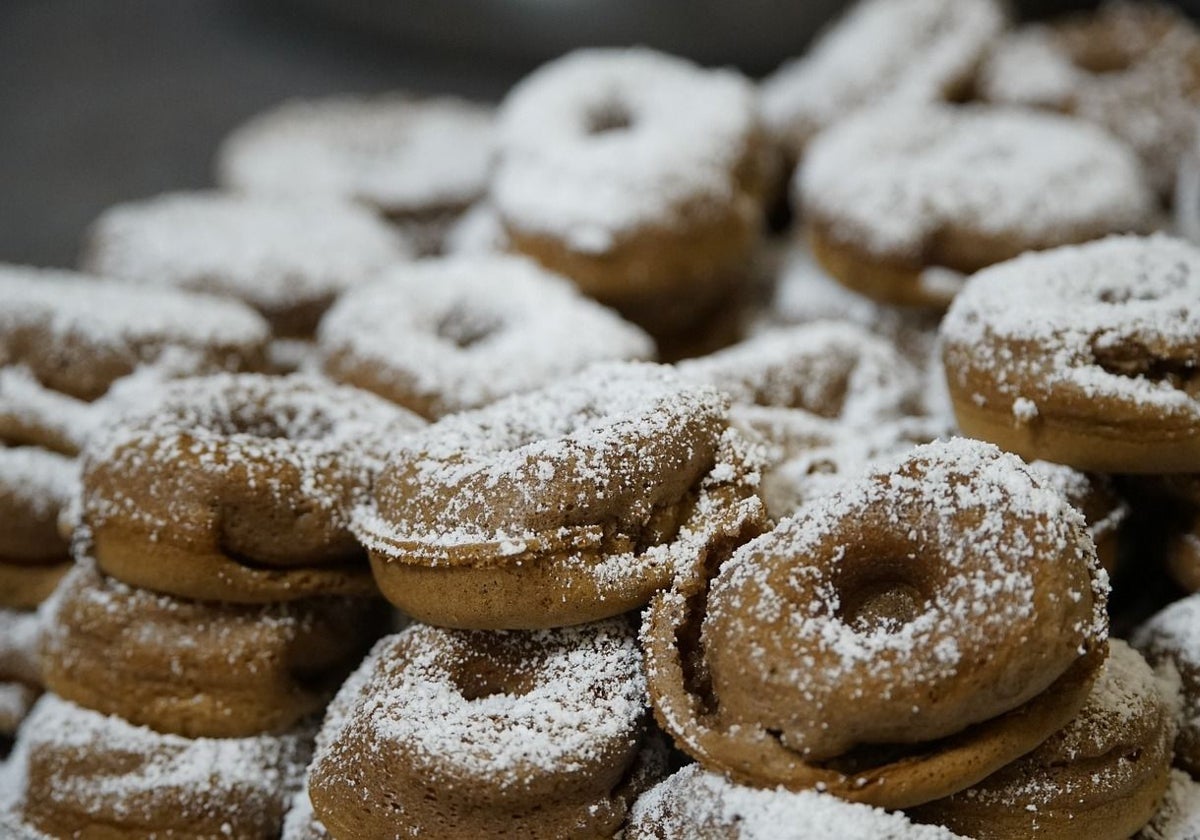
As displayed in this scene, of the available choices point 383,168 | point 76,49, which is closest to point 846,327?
point 383,168

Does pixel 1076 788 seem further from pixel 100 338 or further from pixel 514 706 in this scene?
pixel 100 338

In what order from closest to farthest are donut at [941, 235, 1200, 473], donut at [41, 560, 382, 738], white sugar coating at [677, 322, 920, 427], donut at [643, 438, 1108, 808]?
donut at [643, 438, 1108, 808] < donut at [941, 235, 1200, 473] < donut at [41, 560, 382, 738] < white sugar coating at [677, 322, 920, 427]

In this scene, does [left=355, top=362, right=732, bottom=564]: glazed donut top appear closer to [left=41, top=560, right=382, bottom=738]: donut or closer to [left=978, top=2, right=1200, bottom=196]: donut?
[left=41, top=560, right=382, bottom=738]: donut

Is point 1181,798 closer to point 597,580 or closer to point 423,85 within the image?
point 597,580

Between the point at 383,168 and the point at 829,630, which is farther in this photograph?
the point at 383,168

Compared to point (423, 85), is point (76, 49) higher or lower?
higher

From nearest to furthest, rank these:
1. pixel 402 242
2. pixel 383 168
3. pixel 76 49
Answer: pixel 402 242 < pixel 383 168 < pixel 76 49

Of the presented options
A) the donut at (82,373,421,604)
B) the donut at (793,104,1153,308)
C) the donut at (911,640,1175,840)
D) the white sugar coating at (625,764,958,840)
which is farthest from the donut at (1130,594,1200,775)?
the donut at (82,373,421,604)

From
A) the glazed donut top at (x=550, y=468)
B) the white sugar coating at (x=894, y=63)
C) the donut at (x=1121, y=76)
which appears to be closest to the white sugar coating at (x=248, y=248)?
the white sugar coating at (x=894, y=63)
